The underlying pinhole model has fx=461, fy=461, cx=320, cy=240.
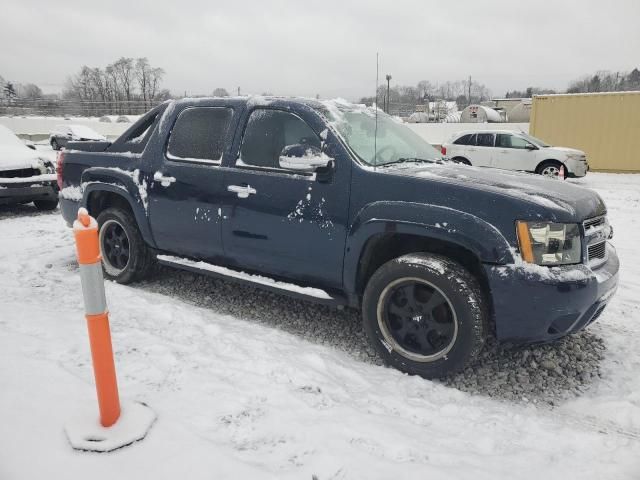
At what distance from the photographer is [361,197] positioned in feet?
10.3

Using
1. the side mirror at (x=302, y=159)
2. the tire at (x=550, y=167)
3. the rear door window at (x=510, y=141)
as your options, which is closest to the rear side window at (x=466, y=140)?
the rear door window at (x=510, y=141)

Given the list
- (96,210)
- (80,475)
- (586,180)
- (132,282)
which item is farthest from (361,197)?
(586,180)

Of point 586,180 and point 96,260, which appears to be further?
point 586,180

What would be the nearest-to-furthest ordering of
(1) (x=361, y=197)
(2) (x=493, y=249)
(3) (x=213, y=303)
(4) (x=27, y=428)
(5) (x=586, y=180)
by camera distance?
(4) (x=27, y=428)
(2) (x=493, y=249)
(1) (x=361, y=197)
(3) (x=213, y=303)
(5) (x=586, y=180)

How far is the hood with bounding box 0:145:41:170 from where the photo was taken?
305 inches

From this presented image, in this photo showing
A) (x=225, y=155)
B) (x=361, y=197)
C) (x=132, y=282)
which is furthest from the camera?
(x=132, y=282)

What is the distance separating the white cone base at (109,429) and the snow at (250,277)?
1412 millimetres

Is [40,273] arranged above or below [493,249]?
below

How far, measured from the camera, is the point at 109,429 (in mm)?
2205

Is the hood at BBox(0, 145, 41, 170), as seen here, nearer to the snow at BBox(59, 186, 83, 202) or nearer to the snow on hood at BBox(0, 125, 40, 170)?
the snow on hood at BBox(0, 125, 40, 170)

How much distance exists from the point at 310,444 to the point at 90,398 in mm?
1207

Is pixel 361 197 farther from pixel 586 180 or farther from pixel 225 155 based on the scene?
pixel 586 180

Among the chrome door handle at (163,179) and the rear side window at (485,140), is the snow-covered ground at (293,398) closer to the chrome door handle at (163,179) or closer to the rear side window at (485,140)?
the chrome door handle at (163,179)

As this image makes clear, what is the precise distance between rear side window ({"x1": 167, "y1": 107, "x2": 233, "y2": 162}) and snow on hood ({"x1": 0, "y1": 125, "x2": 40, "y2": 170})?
5270mm
